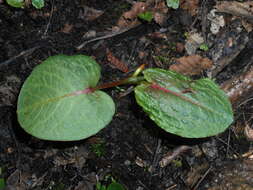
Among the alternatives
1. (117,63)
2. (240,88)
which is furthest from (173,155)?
(117,63)

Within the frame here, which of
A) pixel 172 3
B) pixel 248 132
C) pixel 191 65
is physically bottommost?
pixel 248 132

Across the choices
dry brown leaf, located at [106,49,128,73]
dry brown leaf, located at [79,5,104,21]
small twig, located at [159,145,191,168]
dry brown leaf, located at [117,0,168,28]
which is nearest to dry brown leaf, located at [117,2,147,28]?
dry brown leaf, located at [117,0,168,28]

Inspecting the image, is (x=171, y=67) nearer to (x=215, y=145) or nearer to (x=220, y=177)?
(x=215, y=145)

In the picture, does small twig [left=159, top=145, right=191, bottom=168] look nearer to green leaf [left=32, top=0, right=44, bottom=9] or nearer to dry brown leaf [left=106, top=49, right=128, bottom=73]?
dry brown leaf [left=106, top=49, right=128, bottom=73]

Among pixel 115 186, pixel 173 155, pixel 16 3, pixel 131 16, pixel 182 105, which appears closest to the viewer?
pixel 182 105

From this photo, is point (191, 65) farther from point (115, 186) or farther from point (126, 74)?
point (115, 186)

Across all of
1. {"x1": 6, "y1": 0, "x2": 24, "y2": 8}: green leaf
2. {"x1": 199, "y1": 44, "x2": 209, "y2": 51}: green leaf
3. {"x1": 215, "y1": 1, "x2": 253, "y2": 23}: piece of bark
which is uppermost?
{"x1": 215, "y1": 1, "x2": 253, "y2": 23}: piece of bark
